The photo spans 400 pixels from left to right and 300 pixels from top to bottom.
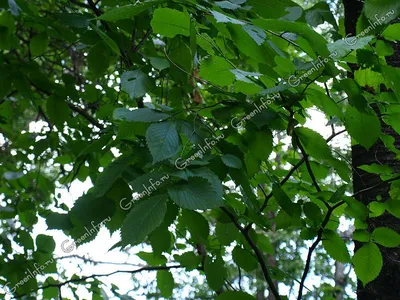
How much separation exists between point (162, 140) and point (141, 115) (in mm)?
68

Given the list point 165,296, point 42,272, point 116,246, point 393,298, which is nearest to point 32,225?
point 42,272

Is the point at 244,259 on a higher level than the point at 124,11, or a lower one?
lower

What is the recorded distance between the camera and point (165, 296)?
1586 mm

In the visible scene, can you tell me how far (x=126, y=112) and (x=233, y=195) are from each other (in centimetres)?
46

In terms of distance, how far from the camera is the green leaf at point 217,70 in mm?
869

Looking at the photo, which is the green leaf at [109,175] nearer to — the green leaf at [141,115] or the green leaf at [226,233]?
the green leaf at [141,115]

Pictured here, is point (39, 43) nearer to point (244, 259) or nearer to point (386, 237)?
point (244, 259)

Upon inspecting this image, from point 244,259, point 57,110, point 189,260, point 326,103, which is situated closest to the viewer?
point 326,103

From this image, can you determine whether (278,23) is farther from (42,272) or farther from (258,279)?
(258,279)

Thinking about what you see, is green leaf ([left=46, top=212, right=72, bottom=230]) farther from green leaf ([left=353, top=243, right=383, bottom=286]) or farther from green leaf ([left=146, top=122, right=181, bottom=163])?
green leaf ([left=353, top=243, right=383, bottom=286])

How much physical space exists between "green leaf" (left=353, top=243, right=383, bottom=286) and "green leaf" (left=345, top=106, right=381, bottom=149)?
0.24 metres

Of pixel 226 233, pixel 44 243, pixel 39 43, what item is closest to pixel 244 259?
pixel 226 233

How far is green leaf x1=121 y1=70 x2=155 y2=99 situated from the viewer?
113 cm

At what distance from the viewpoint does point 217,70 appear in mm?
873
